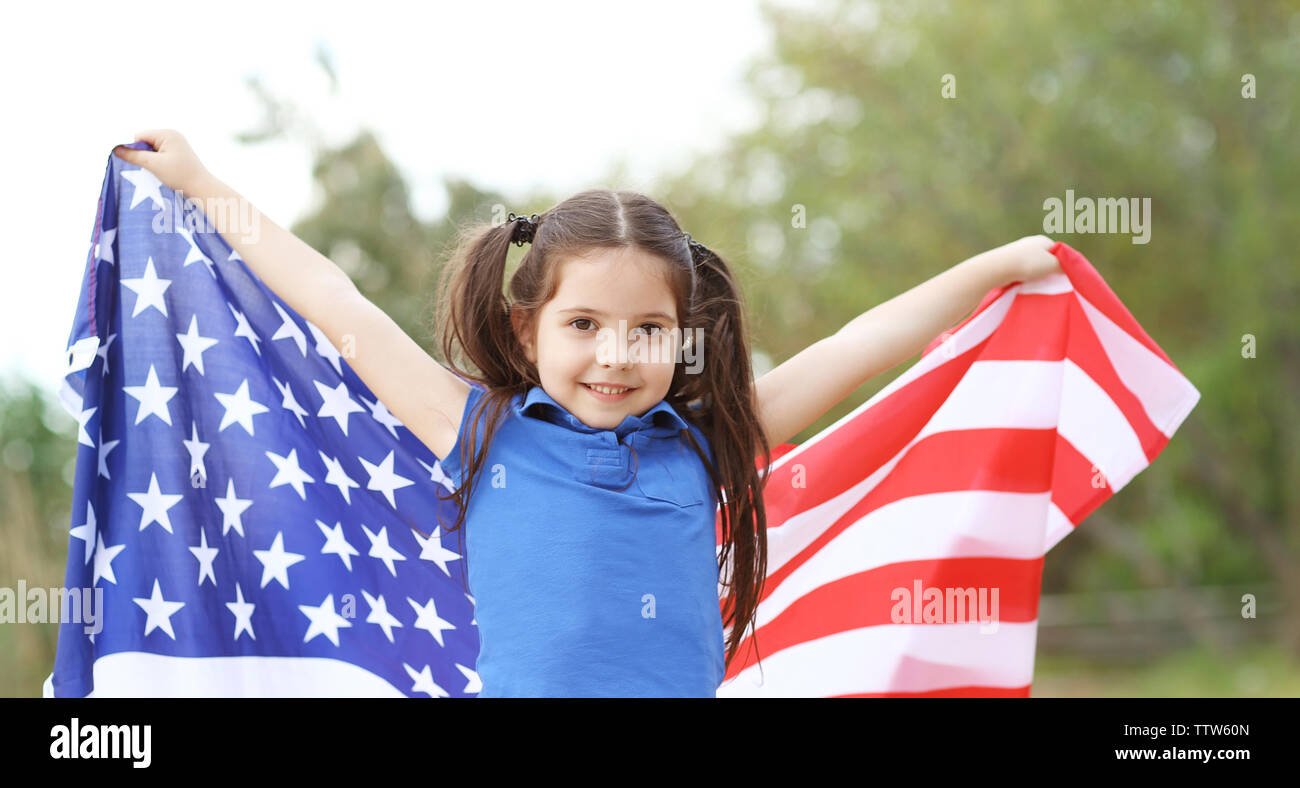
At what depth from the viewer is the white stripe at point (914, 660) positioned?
3.49m

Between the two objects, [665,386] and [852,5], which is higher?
[852,5]

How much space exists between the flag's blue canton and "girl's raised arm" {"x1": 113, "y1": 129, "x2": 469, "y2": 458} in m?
0.32

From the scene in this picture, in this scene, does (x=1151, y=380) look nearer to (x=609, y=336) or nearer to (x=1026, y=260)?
(x=1026, y=260)

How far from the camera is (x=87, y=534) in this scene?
123 inches

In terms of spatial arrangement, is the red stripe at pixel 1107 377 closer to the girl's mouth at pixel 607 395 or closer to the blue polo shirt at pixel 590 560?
the blue polo shirt at pixel 590 560

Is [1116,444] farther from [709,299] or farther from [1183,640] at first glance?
[1183,640]

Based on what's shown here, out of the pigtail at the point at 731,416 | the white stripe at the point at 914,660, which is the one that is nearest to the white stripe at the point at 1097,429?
the white stripe at the point at 914,660

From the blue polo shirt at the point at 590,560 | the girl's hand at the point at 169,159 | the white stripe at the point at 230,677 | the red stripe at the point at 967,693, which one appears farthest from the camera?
the red stripe at the point at 967,693

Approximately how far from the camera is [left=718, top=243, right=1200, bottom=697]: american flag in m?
3.53

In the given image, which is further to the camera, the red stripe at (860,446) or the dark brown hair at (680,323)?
the red stripe at (860,446)

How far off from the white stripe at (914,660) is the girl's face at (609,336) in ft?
4.03

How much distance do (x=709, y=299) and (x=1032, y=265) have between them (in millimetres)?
1163

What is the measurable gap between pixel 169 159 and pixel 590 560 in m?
1.64

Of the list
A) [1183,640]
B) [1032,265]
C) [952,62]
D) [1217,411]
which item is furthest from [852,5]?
[1032,265]
